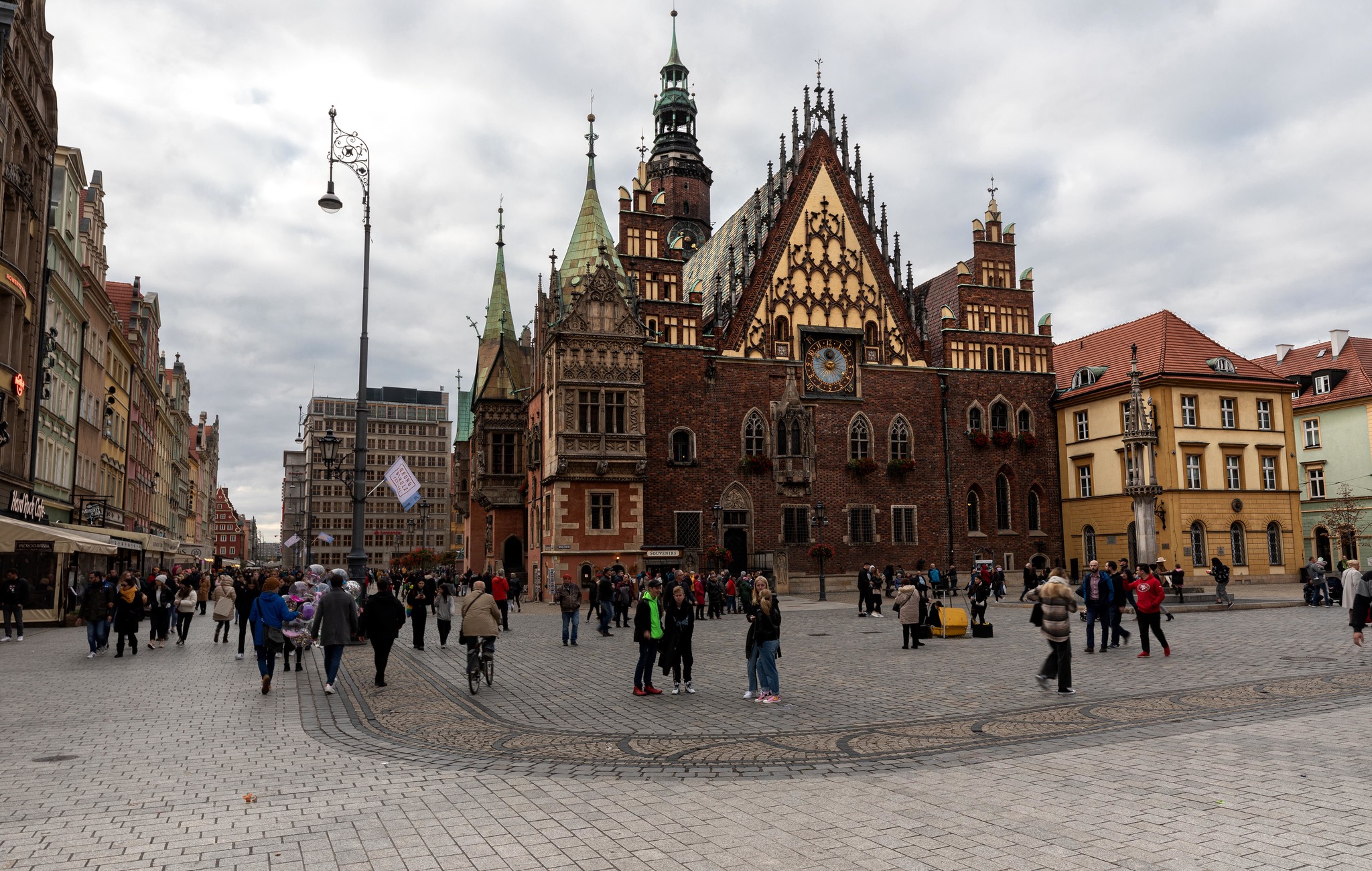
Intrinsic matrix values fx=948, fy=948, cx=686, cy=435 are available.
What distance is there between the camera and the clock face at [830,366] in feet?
149

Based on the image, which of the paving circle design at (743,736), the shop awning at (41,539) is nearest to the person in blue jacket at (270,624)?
the paving circle design at (743,736)

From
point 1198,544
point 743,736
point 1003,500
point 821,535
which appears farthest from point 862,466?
point 743,736

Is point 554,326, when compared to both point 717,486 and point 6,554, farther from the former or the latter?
point 6,554

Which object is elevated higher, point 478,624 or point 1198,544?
point 1198,544

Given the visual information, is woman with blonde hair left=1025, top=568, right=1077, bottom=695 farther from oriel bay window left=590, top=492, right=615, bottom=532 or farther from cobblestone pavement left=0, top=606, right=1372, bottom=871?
oriel bay window left=590, top=492, right=615, bottom=532

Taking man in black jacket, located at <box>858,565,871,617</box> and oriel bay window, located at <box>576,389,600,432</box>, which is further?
oriel bay window, located at <box>576,389,600,432</box>

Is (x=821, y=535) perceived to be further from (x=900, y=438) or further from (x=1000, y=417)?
(x=1000, y=417)

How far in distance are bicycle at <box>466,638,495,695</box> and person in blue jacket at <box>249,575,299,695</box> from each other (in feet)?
9.51

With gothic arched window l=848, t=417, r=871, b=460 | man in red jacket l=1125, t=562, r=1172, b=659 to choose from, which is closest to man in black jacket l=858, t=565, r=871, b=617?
man in red jacket l=1125, t=562, r=1172, b=659

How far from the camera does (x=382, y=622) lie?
14438mm

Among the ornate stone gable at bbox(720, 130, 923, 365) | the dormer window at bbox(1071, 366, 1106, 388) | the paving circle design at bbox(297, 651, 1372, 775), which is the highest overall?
the ornate stone gable at bbox(720, 130, 923, 365)

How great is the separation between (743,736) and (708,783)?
2.27 metres

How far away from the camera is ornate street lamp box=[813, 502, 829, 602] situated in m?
38.3

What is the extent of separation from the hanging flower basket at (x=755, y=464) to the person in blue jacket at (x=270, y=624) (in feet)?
97.8
